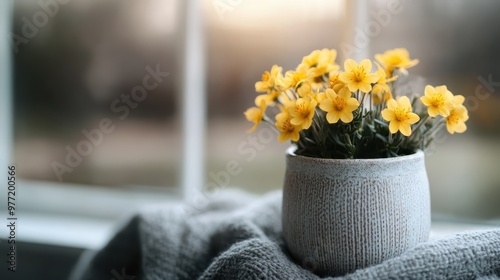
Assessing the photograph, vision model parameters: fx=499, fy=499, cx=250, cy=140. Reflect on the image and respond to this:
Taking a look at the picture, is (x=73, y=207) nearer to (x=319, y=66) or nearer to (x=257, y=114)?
(x=257, y=114)

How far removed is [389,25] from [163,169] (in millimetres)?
734

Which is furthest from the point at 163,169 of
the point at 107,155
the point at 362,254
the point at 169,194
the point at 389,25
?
the point at 362,254

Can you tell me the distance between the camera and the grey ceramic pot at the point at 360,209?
0.72 metres

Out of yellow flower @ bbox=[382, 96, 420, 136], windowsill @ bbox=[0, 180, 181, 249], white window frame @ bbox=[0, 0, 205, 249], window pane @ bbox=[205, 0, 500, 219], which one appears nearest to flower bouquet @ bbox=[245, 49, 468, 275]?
yellow flower @ bbox=[382, 96, 420, 136]

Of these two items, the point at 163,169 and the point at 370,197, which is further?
the point at 163,169

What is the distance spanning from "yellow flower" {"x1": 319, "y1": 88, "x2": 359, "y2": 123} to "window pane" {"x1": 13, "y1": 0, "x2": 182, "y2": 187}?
731mm

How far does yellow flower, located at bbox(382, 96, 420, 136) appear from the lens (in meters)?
0.71

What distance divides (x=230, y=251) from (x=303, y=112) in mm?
248

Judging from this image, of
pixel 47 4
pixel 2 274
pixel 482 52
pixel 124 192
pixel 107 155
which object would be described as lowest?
pixel 2 274

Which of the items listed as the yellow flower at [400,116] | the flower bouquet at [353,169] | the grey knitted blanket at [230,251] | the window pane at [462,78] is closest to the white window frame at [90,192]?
the grey knitted blanket at [230,251]

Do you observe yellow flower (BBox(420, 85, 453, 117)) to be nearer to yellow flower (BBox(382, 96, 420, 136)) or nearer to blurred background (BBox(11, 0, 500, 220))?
yellow flower (BBox(382, 96, 420, 136))

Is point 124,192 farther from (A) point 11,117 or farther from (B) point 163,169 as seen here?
(A) point 11,117

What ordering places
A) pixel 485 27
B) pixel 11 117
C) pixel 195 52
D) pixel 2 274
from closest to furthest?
pixel 485 27 < pixel 2 274 < pixel 195 52 < pixel 11 117

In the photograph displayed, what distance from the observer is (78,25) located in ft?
4.83
